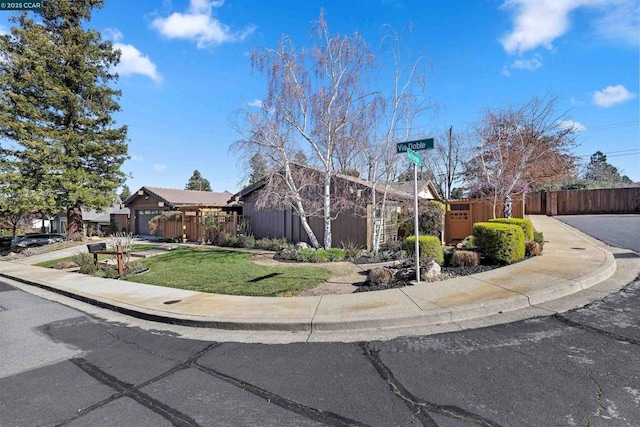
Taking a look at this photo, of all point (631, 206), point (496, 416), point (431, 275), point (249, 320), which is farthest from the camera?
point (631, 206)

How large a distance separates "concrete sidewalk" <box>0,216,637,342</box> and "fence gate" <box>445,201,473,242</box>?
7589 mm

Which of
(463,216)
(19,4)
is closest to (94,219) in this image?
(19,4)

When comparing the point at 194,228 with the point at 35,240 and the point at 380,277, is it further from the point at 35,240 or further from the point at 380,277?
the point at 380,277

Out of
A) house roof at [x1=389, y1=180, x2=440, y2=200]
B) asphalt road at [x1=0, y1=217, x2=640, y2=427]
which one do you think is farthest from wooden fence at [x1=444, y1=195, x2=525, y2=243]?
asphalt road at [x1=0, y1=217, x2=640, y2=427]

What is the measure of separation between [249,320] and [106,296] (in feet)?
14.6

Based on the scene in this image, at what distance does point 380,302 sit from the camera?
5645 mm

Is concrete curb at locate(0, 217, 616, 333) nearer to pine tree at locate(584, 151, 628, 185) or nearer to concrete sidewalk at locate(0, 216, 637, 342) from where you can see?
concrete sidewalk at locate(0, 216, 637, 342)

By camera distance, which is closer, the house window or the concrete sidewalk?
the concrete sidewalk

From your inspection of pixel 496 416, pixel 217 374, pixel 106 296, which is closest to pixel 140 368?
pixel 217 374

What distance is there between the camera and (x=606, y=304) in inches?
208

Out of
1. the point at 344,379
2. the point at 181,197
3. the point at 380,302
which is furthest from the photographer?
the point at 181,197

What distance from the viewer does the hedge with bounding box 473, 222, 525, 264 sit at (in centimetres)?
811

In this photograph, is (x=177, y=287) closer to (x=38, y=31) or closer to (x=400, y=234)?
(x=400, y=234)

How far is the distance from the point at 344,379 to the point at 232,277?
591cm
